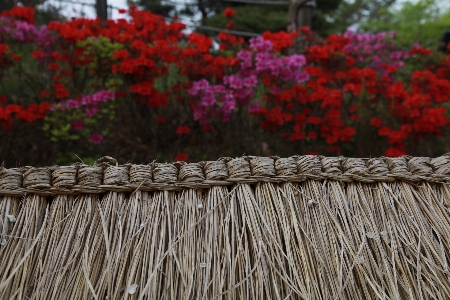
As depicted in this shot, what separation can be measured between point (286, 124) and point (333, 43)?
0.74 metres

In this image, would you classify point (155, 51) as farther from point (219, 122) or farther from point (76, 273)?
point (76, 273)

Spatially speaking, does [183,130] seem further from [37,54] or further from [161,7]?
[161,7]

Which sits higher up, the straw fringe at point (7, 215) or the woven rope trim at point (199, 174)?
the woven rope trim at point (199, 174)

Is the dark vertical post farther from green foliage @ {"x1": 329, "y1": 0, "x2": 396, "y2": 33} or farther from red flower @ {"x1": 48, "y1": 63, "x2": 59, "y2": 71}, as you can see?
green foliage @ {"x1": 329, "y1": 0, "x2": 396, "y2": 33}

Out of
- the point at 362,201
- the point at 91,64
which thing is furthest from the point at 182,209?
the point at 91,64

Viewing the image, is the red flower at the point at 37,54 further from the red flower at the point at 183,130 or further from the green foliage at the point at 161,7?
the green foliage at the point at 161,7

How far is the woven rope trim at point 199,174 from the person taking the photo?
929 mm

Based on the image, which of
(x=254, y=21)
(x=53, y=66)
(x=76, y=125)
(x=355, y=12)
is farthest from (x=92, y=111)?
(x=355, y=12)

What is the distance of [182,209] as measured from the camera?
0.95 m

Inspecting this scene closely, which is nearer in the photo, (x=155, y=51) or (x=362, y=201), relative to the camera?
(x=362, y=201)

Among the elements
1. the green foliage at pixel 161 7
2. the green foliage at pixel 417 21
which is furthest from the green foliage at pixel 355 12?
the green foliage at pixel 161 7

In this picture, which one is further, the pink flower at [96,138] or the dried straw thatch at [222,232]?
the pink flower at [96,138]

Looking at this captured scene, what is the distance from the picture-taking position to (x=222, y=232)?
92cm

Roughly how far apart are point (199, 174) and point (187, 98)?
2.48m
